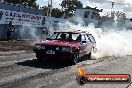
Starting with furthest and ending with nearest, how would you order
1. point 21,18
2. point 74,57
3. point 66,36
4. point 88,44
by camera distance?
point 21,18 → point 88,44 → point 66,36 → point 74,57

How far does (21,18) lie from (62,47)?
50.6 ft

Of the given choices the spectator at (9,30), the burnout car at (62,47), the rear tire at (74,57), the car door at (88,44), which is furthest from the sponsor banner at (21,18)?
the rear tire at (74,57)

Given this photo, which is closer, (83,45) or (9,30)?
(83,45)

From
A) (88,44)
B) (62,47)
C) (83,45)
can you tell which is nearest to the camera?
(62,47)

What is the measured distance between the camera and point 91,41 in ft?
53.2

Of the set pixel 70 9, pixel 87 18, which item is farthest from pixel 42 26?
pixel 70 9

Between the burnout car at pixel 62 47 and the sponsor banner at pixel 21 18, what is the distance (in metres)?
11.1

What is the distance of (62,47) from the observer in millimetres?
12578

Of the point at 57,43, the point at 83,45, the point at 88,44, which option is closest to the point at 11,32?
the point at 88,44

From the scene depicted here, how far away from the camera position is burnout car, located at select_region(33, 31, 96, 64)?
12587 mm

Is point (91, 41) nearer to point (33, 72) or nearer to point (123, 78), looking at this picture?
point (33, 72)

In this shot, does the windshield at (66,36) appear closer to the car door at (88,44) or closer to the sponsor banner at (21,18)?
the car door at (88,44)

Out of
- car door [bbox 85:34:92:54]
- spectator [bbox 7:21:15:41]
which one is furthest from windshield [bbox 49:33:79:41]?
spectator [bbox 7:21:15:41]

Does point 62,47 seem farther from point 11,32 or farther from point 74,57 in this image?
point 11,32
